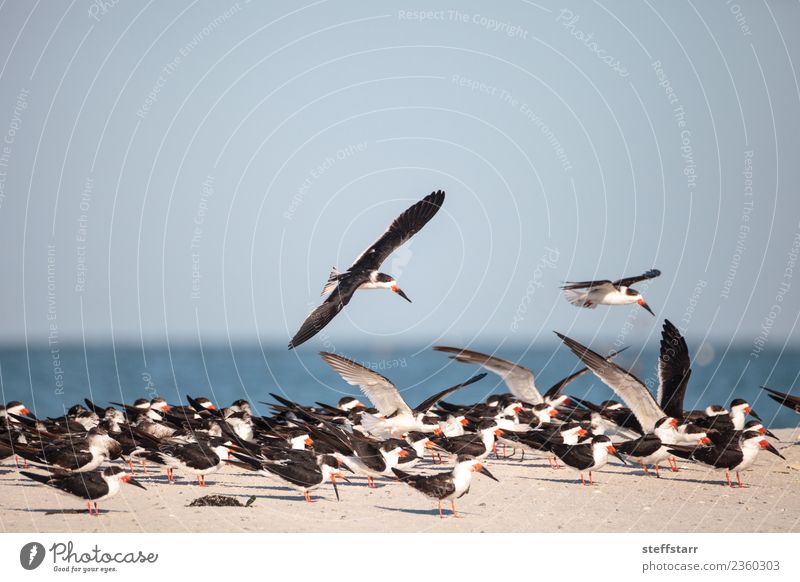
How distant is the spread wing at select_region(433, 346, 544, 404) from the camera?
17.3 metres

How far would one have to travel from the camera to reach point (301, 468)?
1209 centimetres

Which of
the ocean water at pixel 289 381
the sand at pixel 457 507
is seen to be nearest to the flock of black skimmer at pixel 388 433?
the sand at pixel 457 507

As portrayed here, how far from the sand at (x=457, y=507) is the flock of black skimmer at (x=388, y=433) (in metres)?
0.27

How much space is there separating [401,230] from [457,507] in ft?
18.2

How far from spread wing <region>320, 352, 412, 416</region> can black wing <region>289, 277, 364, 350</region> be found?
3.50 ft

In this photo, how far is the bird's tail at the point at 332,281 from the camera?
593 inches

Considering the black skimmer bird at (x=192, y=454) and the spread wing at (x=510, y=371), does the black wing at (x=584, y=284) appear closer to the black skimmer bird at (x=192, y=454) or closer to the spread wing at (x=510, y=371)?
the spread wing at (x=510, y=371)

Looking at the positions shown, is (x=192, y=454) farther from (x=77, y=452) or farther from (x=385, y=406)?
(x=385, y=406)

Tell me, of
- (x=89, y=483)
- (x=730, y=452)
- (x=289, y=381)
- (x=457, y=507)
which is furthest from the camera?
(x=289, y=381)

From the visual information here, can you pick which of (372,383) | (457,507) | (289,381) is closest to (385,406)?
(372,383)

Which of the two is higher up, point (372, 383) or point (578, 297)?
point (578, 297)

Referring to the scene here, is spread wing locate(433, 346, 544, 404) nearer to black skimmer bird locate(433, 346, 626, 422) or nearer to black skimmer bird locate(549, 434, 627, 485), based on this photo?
black skimmer bird locate(433, 346, 626, 422)

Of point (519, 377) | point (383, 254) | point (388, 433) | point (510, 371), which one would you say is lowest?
point (388, 433)
